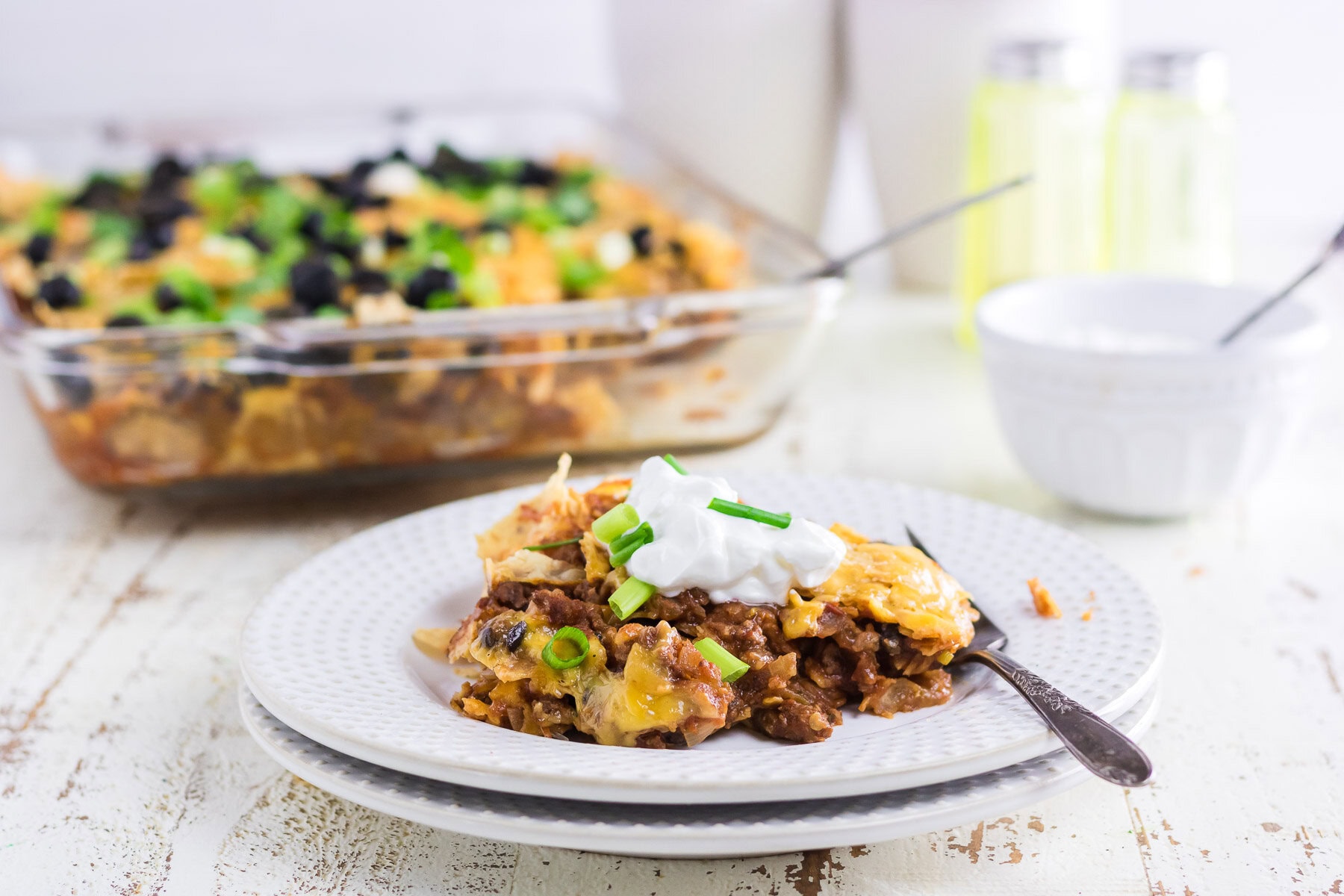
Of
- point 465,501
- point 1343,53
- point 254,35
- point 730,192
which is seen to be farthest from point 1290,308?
point 254,35

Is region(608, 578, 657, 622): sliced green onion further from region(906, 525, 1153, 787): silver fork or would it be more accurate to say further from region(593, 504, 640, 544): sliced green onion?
region(906, 525, 1153, 787): silver fork

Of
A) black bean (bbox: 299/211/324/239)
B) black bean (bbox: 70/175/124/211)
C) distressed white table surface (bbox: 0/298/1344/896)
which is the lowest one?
distressed white table surface (bbox: 0/298/1344/896)

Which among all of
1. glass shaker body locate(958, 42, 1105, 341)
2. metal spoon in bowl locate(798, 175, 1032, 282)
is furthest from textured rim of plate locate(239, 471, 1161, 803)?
glass shaker body locate(958, 42, 1105, 341)

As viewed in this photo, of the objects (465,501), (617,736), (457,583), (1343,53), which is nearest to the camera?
(617,736)

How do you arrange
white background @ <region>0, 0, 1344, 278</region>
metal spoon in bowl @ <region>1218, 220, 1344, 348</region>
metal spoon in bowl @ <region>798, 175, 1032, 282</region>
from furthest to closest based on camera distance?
white background @ <region>0, 0, 1344, 278</region>, metal spoon in bowl @ <region>798, 175, 1032, 282</region>, metal spoon in bowl @ <region>1218, 220, 1344, 348</region>

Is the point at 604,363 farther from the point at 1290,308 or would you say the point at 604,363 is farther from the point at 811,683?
the point at 1290,308

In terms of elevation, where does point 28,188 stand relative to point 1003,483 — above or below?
above

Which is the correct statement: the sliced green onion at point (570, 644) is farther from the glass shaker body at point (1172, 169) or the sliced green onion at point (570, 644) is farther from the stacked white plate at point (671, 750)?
the glass shaker body at point (1172, 169)
